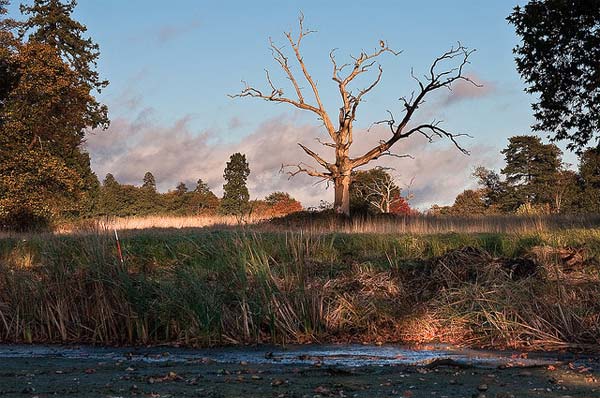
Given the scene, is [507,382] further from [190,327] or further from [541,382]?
[190,327]

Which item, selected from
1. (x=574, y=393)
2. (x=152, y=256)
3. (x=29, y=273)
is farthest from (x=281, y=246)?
(x=574, y=393)

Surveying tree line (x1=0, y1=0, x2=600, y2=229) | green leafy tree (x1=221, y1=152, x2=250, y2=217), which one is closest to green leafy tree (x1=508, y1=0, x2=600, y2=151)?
tree line (x1=0, y1=0, x2=600, y2=229)

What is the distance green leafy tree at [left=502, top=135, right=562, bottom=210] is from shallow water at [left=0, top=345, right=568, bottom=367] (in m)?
50.3

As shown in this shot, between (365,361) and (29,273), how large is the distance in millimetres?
6715

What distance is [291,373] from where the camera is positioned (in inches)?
319

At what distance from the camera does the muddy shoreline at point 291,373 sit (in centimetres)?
689

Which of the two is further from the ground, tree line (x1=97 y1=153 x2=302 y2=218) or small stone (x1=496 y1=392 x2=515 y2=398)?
tree line (x1=97 y1=153 x2=302 y2=218)

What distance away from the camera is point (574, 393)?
6812mm

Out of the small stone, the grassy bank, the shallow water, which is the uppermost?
the grassy bank

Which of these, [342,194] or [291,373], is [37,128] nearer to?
[342,194]

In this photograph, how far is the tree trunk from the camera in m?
35.1

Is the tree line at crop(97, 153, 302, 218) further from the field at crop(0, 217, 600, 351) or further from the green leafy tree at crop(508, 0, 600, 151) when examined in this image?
the field at crop(0, 217, 600, 351)

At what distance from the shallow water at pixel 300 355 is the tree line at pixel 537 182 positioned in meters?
46.6

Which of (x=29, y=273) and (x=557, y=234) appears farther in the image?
(x=557, y=234)
